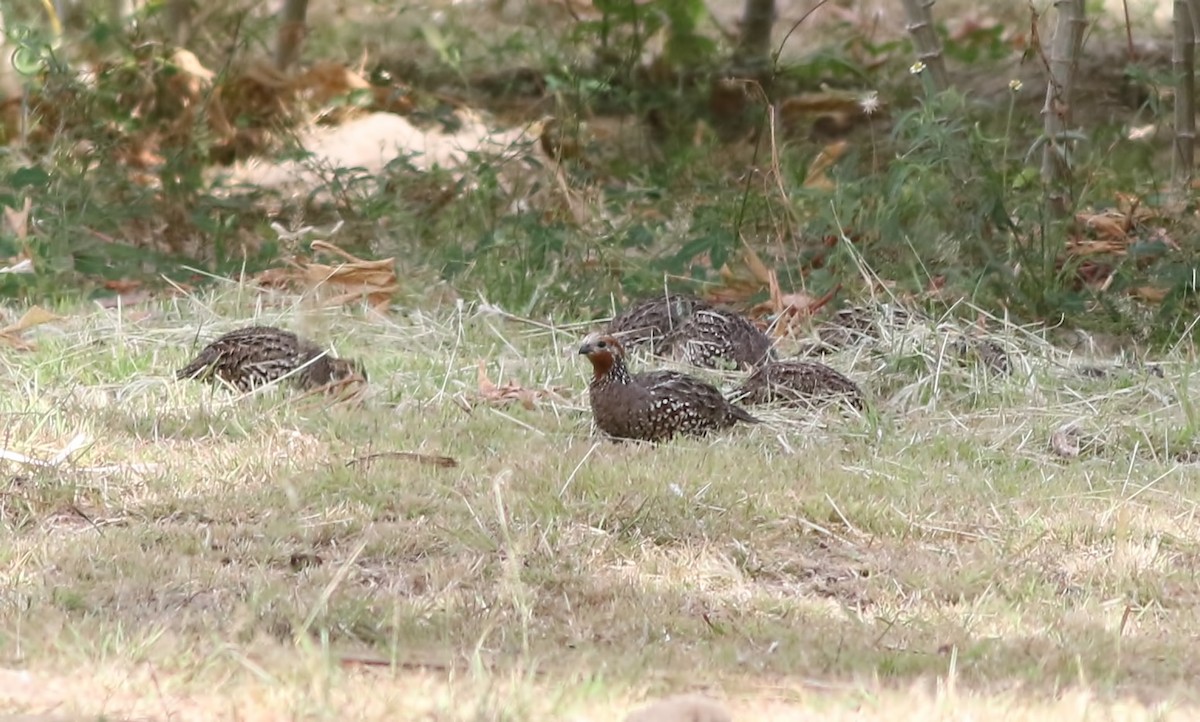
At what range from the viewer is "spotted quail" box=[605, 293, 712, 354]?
668 centimetres

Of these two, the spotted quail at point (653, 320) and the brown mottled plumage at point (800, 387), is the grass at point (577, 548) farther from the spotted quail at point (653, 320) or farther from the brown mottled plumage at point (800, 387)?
the spotted quail at point (653, 320)

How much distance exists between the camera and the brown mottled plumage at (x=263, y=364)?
584 cm

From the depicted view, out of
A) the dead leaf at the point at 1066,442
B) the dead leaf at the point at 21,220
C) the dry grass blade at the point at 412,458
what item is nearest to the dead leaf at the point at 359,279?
the dead leaf at the point at 21,220

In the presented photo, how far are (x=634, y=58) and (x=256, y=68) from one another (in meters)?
2.37

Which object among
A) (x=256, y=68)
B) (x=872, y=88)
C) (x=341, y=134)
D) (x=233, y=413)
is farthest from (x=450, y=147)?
(x=233, y=413)

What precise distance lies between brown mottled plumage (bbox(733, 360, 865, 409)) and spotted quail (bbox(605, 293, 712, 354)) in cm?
82

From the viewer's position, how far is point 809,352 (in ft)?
21.7

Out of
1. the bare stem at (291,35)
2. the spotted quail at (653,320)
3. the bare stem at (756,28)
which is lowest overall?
the spotted quail at (653,320)

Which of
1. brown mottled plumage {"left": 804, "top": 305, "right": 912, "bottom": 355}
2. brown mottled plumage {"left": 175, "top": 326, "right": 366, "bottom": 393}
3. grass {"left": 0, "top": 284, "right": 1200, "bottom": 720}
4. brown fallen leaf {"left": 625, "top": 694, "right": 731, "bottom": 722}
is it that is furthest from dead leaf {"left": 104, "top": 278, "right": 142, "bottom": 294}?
brown fallen leaf {"left": 625, "top": 694, "right": 731, "bottom": 722}

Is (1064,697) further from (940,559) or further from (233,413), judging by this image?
(233,413)

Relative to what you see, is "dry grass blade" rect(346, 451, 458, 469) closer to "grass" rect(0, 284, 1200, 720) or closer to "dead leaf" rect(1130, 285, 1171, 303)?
"grass" rect(0, 284, 1200, 720)

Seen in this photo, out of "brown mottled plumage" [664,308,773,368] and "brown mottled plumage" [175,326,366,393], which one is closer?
"brown mottled plumage" [175,326,366,393]

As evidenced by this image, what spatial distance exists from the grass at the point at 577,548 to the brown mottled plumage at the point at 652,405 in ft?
0.42

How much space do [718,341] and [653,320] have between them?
36cm
